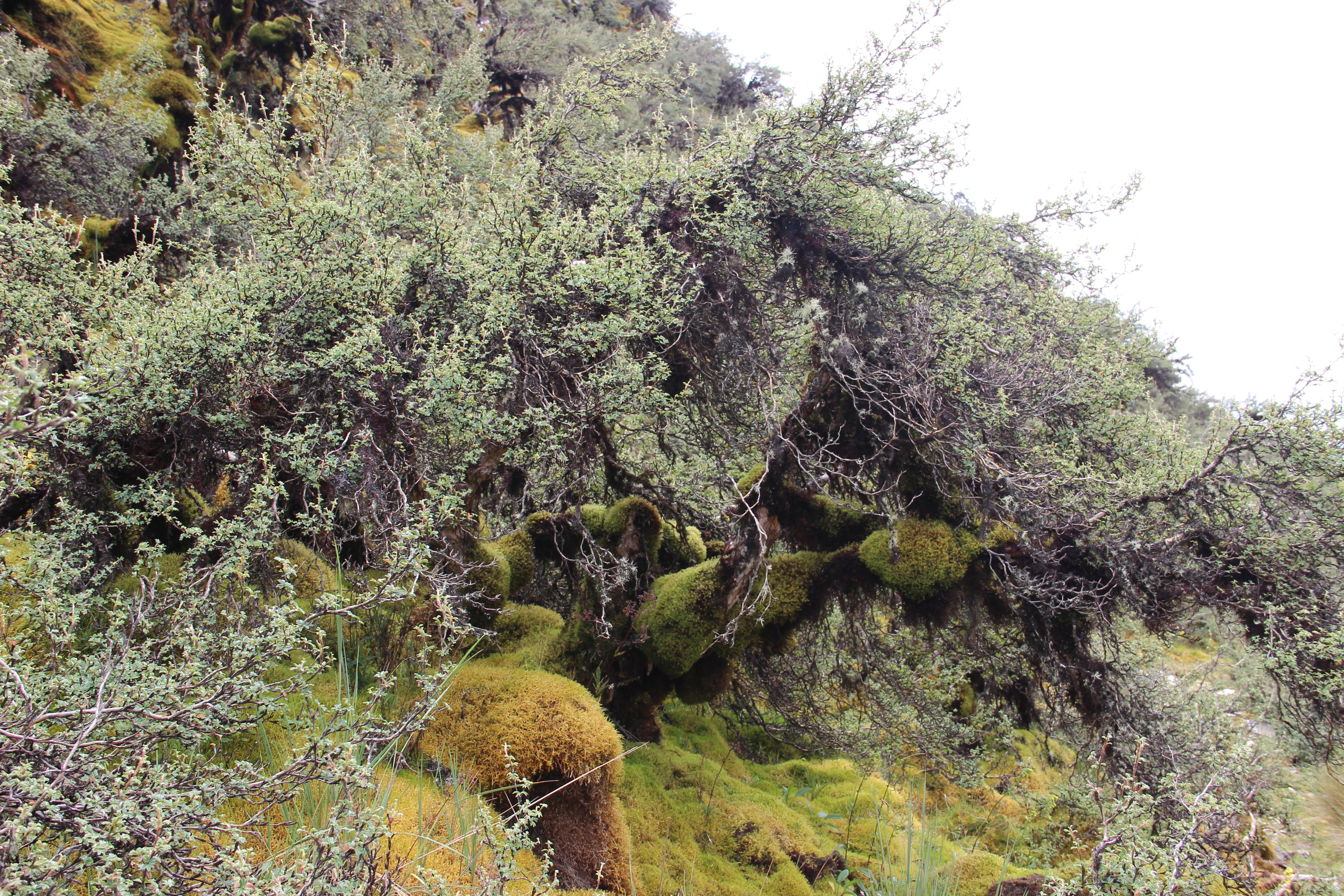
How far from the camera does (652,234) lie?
5582 millimetres

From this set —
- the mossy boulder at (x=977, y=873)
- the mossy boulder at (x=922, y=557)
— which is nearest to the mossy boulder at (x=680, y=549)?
the mossy boulder at (x=922, y=557)

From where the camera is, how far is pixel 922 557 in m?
5.29

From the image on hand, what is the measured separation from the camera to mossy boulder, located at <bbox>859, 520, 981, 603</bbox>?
527cm

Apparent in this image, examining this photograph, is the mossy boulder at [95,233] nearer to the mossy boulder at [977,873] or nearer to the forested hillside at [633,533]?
the forested hillside at [633,533]

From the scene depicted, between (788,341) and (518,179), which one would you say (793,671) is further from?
(518,179)

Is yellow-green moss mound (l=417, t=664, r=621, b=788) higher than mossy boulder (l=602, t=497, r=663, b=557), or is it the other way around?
mossy boulder (l=602, t=497, r=663, b=557)

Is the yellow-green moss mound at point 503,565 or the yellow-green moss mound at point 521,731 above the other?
the yellow-green moss mound at point 503,565

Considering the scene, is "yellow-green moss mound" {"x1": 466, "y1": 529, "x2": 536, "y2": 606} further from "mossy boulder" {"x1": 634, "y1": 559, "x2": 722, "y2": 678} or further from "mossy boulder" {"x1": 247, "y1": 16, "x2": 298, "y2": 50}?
"mossy boulder" {"x1": 247, "y1": 16, "x2": 298, "y2": 50}

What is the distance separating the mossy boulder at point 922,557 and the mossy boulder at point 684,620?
1.39 meters

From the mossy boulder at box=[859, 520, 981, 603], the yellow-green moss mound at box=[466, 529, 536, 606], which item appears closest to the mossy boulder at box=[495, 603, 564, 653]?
the yellow-green moss mound at box=[466, 529, 536, 606]

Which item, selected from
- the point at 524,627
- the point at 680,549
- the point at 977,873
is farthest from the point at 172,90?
the point at 977,873

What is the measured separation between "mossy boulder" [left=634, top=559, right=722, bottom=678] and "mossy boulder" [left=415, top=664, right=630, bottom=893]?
106 cm

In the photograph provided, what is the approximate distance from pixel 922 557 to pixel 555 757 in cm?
323

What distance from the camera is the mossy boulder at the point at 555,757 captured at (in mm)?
4137
